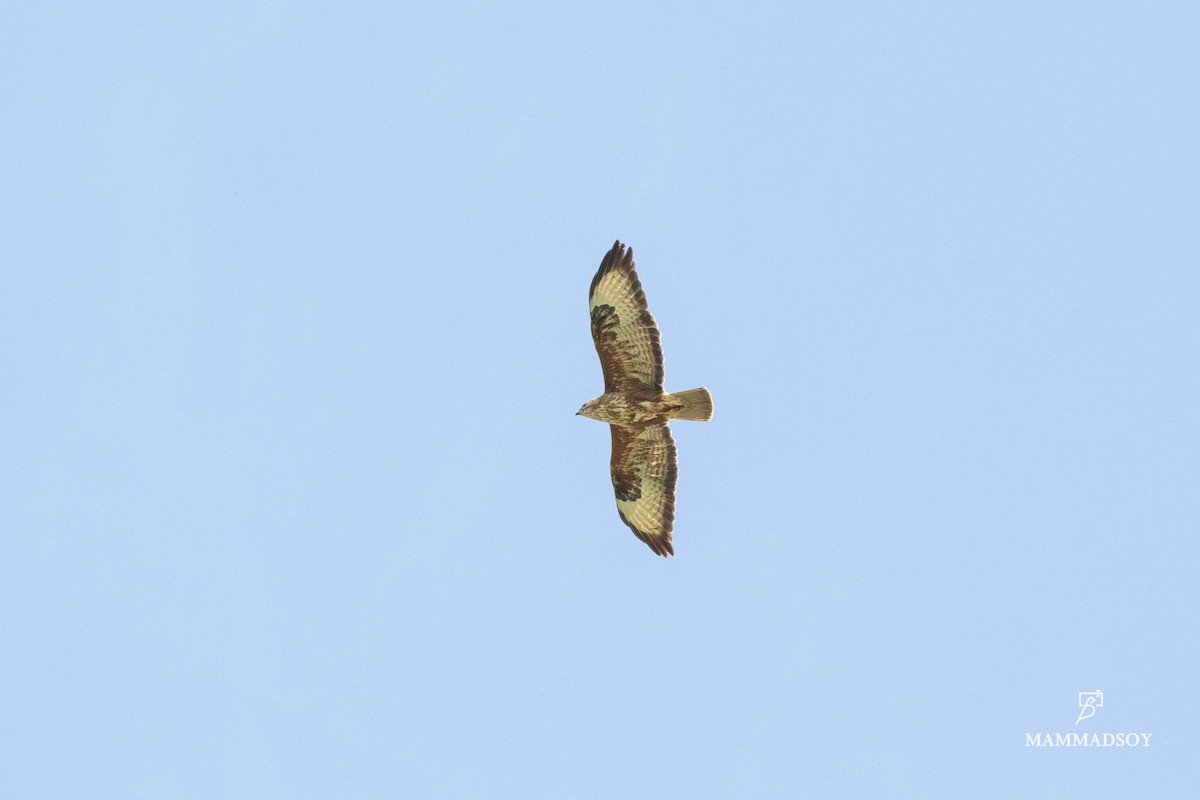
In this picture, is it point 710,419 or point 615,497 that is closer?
point 710,419

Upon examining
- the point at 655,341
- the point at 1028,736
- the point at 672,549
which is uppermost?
the point at 655,341

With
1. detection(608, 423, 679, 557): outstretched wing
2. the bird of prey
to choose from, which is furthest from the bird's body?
detection(608, 423, 679, 557): outstretched wing

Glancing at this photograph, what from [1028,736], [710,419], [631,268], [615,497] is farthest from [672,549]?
[1028,736]

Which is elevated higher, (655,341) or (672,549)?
(655,341)

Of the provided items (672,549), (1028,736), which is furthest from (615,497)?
(1028,736)

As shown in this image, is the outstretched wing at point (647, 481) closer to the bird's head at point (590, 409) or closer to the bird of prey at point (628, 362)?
the bird of prey at point (628, 362)

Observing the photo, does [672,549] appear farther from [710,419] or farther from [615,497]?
[710,419]

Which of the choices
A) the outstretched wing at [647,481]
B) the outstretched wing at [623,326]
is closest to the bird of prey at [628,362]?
the outstretched wing at [623,326]
